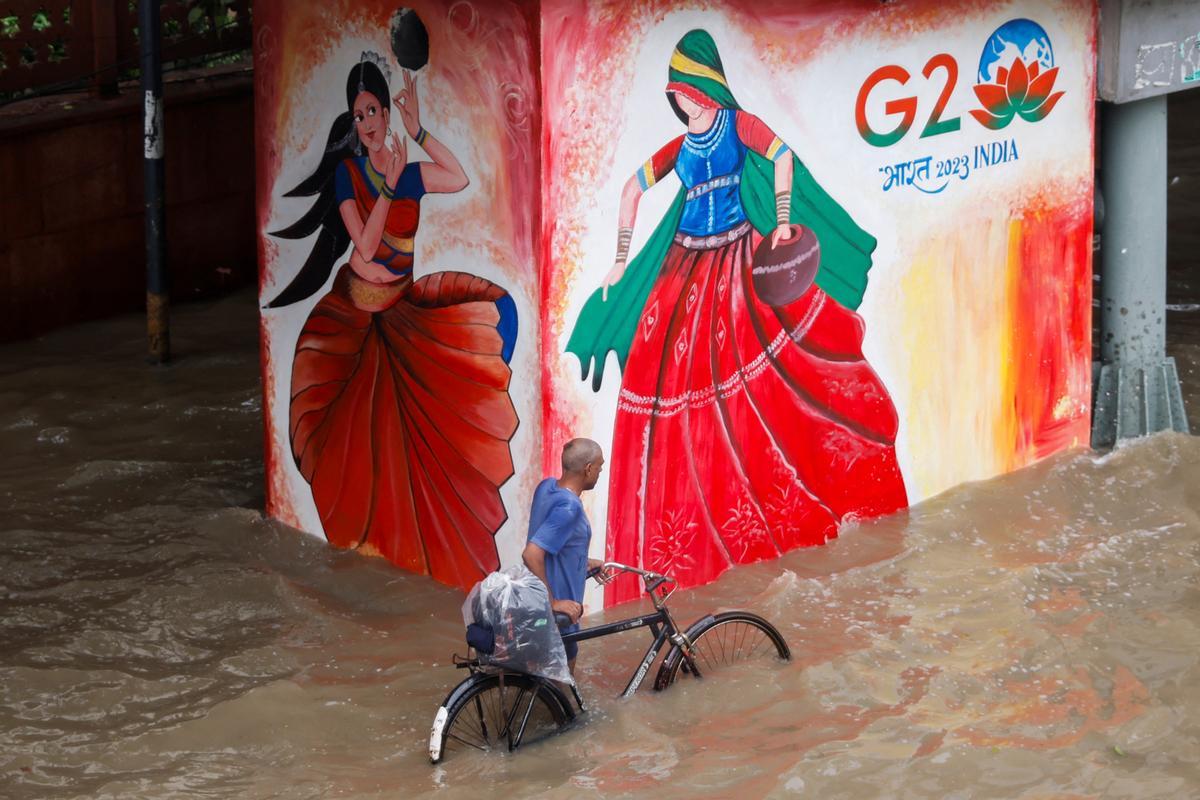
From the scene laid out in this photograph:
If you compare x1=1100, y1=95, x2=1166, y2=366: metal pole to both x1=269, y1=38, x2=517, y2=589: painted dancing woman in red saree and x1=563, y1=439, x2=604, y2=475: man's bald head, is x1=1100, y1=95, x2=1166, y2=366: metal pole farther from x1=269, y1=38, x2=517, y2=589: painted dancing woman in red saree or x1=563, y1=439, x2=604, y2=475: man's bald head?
x1=563, y1=439, x2=604, y2=475: man's bald head

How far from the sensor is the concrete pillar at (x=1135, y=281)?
10.7 m

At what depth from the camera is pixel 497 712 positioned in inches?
264

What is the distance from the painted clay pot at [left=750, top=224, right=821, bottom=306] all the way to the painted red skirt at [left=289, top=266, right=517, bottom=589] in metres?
1.43

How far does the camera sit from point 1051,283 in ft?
33.6

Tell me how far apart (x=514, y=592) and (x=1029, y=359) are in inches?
192

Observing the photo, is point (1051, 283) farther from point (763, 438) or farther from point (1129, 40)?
point (763, 438)

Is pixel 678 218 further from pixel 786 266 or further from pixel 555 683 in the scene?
pixel 555 683

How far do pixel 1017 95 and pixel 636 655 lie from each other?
4259 mm

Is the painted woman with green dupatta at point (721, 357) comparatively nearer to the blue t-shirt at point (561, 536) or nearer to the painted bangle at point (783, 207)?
the painted bangle at point (783, 207)

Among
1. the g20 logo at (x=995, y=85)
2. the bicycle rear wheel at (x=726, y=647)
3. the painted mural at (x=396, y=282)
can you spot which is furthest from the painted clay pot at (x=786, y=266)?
the bicycle rear wheel at (x=726, y=647)

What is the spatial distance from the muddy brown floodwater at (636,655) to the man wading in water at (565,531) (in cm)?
58

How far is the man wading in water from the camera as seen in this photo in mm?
6715

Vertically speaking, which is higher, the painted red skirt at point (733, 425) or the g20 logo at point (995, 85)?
the g20 logo at point (995, 85)

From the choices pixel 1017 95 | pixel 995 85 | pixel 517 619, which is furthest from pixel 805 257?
pixel 517 619
